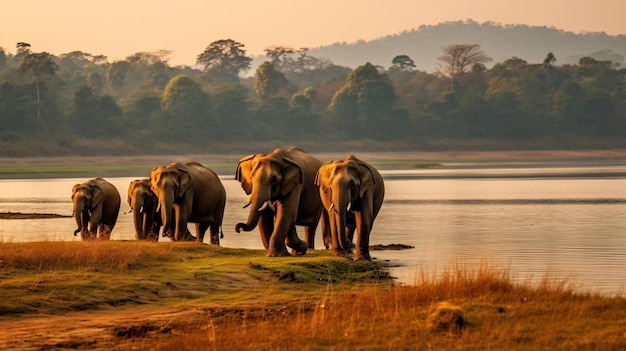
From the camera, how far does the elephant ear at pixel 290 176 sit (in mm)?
24203

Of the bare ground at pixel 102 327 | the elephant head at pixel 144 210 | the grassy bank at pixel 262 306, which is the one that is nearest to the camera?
the grassy bank at pixel 262 306

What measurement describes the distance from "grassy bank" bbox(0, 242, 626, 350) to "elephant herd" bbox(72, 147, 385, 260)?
1.07 m

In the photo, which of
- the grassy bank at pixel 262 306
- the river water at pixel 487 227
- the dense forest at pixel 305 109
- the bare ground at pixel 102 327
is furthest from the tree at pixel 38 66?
the bare ground at pixel 102 327

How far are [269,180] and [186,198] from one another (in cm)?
450

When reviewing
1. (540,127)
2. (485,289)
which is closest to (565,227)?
(485,289)

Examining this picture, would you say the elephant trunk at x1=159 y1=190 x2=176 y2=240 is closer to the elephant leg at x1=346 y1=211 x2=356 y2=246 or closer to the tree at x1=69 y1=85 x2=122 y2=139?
the elephant leg at x1=346 y1=211 x2=356 y2=246

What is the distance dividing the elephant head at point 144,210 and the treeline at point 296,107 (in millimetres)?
86407

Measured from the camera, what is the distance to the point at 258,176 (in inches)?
933

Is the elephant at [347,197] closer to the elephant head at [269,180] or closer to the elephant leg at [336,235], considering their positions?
the elephant leg at [336,235]

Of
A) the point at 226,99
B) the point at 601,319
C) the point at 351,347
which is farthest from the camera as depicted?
the point at 226,99

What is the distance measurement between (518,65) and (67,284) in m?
174

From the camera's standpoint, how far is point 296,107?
6083 inches

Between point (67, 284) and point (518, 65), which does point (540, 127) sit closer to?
point (518, 65)

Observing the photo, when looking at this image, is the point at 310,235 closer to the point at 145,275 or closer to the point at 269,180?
the point at 269,180
